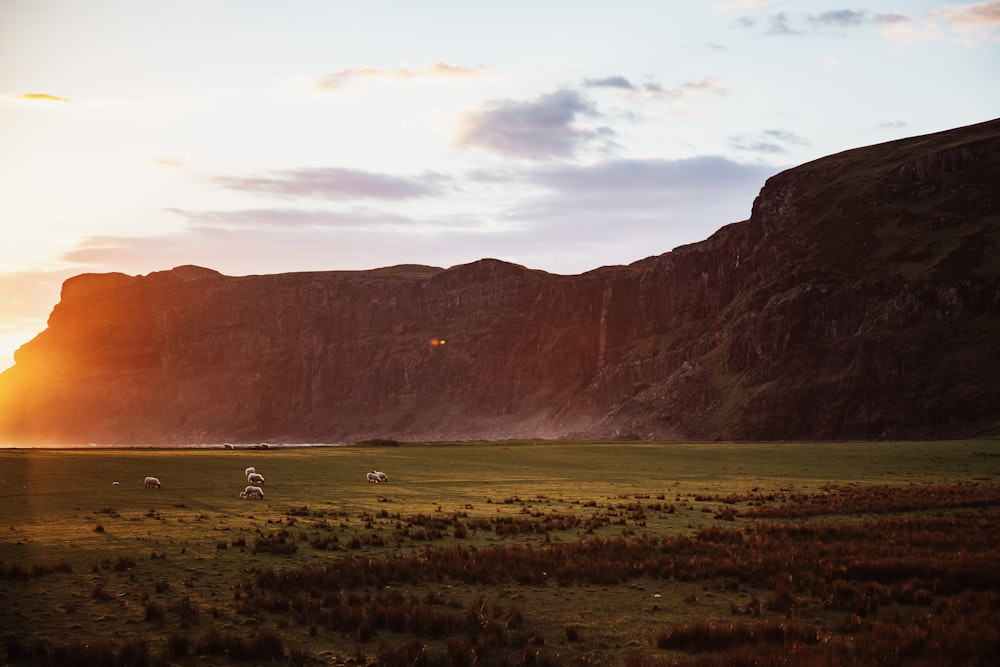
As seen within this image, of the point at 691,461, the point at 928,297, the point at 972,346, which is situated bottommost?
the point at 691,461

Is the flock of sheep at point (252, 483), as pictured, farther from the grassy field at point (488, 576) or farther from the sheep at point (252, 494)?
the grassy field at point (488, 576)

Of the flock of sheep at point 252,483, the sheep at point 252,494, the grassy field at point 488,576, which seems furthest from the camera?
the flock of sheep at point 252,483

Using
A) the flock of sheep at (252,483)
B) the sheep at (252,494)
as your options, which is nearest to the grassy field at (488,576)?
the flock of sheep at (252,483)

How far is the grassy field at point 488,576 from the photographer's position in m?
20.0

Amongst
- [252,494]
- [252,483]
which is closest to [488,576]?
[252,494]

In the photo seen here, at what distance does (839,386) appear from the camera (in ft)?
628

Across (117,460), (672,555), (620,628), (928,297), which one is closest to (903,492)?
(672,555)

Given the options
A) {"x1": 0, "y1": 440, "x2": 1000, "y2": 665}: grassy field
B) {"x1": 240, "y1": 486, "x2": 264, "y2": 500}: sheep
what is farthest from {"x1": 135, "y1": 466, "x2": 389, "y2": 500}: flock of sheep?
{"x1": 0, "y1": 440, "x2": 1000, "y2": 665}: grassy field

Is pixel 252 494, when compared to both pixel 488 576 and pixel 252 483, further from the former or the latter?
pixel 488 576

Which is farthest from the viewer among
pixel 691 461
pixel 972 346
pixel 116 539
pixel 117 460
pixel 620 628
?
pixel 972 346

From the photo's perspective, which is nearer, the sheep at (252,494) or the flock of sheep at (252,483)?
the sheep at (252,494)

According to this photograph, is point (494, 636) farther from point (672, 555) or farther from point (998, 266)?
point (998, 266)

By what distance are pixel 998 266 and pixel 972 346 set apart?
23.9m

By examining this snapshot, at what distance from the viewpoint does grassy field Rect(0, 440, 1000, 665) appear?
786 inches
